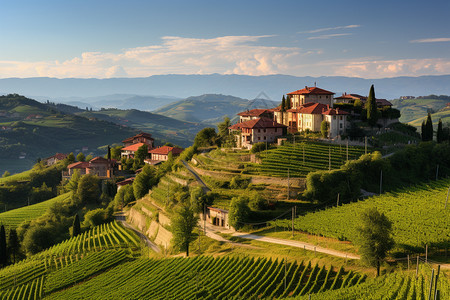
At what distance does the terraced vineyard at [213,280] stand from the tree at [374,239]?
2.19 m

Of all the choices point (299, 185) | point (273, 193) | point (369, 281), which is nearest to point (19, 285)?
point (273, 193)

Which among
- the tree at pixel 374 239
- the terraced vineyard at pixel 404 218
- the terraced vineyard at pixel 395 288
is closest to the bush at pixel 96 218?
the terraced vineyard at pixel 404 218

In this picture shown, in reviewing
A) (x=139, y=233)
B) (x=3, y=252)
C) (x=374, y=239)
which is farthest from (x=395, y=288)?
(x=3, y=252)

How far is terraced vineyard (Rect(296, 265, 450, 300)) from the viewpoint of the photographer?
31.2 metres

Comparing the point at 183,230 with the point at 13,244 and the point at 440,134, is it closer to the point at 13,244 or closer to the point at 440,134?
the point at 13,244

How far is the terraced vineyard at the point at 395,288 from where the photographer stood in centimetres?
3125

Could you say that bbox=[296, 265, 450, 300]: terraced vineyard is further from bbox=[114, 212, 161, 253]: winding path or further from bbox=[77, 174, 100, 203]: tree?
bbox=[77, 174, 100, 203]: tree

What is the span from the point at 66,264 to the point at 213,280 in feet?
104

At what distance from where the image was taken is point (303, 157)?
229 feet

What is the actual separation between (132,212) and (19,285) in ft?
94.2

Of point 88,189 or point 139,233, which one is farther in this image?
point 88,189

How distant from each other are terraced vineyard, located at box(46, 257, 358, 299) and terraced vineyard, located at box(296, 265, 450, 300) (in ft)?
7.40

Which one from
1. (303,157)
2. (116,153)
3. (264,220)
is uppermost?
(303,157)

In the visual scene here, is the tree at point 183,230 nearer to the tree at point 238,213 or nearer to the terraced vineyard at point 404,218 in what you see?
the tree at point 238,213
